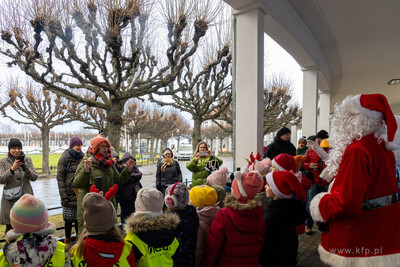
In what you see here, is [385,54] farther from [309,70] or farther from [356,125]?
[356,125]

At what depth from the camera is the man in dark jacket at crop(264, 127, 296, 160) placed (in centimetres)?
398

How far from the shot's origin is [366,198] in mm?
1529

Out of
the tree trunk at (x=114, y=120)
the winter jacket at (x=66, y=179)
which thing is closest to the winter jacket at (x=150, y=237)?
the winter jacket at (x=66, y=179)

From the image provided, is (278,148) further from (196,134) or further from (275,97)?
(275,97)

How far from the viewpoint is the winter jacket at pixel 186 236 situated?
1.94 m

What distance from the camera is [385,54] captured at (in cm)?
795

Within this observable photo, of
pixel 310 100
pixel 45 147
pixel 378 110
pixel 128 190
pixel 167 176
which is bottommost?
pixel 45 147

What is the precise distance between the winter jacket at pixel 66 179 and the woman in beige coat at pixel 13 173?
0.37 meters

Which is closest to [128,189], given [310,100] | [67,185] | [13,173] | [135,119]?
[67,185]

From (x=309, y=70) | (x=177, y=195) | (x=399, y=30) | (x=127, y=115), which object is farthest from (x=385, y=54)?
(x=127, y=115)

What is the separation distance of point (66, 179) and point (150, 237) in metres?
2.37

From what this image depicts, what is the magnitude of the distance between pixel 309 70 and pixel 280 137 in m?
5.10

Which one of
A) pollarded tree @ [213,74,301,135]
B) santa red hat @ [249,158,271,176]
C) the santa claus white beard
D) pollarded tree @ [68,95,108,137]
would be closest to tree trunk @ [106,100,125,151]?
santa red hat @ [249,158,271,176]

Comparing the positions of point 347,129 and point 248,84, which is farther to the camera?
point 248,84
